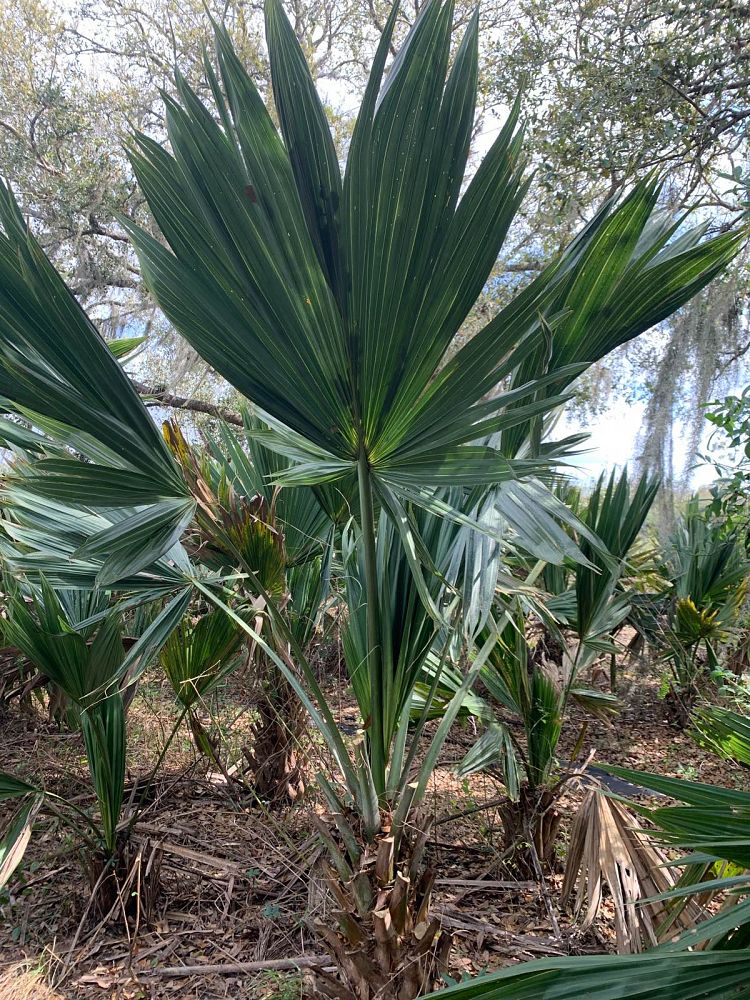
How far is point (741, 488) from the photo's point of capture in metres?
3.02

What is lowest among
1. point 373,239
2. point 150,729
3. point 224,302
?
point 150,729

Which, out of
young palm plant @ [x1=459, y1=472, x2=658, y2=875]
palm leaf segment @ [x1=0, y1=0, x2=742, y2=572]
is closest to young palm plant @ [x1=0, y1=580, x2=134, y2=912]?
palm leaf segment @ [x1=0, y1=0, x2=742, y2=572]

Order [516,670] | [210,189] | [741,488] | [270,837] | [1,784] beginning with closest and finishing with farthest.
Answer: [210,189] < [1,784] < [516,670] < [270,837] < [741,488]

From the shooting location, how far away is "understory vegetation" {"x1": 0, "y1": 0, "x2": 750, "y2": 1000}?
0.95m

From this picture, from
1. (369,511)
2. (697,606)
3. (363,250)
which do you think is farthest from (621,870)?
(697,606)

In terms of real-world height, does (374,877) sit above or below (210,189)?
below

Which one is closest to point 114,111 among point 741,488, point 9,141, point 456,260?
point 9,141

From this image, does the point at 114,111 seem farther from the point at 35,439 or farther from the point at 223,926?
the point at 223,926

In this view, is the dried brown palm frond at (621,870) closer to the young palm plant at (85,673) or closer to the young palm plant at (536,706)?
the young palm plant at (536,706)

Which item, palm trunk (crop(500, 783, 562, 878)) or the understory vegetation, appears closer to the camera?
the understory vegetation

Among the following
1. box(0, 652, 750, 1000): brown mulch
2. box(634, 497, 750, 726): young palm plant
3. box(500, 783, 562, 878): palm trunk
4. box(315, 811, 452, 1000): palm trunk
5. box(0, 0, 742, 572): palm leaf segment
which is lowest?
box(0, 652, 750, 1000): brown mulch

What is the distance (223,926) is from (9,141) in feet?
28.6

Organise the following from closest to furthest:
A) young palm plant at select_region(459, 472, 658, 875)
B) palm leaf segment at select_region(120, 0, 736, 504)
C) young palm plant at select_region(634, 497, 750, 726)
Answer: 1. palm leaf segment at select_region(120, 0, 736, 504)
2. young palm plant at select_region(459, 472, 658, 875)
3. young palm plant at select_region(634, 497, 750, 726)

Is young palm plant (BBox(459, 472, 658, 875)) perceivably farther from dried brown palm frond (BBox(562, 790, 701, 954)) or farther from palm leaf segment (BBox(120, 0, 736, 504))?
palm leaf segment (BBox(120, 0, 736, 504))
